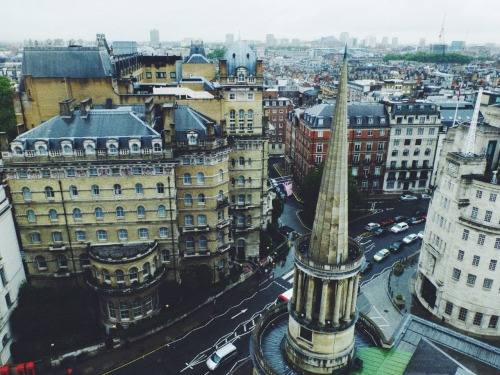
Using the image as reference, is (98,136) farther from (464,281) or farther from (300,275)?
(464,281)

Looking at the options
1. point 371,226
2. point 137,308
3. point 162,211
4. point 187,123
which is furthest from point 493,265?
point 137,308

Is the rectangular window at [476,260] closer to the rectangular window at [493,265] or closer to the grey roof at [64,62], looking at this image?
the rectangular window at [493,265]

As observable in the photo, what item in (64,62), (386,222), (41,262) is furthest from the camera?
(386,222)

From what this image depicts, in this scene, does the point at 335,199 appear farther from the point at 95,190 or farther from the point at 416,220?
the point at 416,220

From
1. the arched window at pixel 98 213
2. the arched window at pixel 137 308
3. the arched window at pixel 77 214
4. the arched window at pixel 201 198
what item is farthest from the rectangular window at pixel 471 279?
A: the arched window at pixel 77 214

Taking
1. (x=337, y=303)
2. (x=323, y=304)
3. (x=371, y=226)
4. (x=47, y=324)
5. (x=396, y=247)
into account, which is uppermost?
(x=337, y=303)

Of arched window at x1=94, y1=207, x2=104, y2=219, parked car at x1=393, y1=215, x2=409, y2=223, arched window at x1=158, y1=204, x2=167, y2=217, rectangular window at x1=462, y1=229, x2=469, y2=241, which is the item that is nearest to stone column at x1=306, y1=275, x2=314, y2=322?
arched window at x1=158, y1=204, x2=167, y2=217
